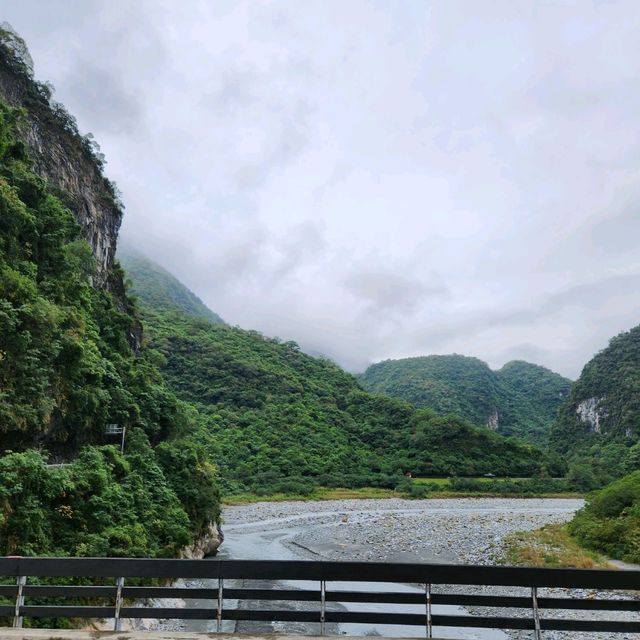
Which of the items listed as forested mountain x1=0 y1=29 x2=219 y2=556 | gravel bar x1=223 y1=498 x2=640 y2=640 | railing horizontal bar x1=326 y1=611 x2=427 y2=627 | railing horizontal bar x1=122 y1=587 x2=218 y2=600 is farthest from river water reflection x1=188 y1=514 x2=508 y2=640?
railing horizontal bar x1=326 y1=611 x2=427 y2=627

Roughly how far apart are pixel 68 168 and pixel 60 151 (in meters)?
1.32

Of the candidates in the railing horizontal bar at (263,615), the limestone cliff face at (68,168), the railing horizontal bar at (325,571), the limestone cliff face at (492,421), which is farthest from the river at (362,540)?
the limestone cliff face at (492,421)

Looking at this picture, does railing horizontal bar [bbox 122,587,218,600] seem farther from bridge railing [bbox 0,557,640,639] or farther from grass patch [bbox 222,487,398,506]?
grass patch [bbox 222,487,398,506]

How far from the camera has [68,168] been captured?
38.1 meters

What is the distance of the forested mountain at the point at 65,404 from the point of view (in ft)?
45.9

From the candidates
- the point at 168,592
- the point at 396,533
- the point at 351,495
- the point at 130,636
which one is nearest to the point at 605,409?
the point at 351,495

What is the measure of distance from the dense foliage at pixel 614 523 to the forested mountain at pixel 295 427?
153 ft

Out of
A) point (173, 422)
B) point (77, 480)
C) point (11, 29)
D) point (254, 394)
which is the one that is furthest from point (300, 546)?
point (254, 394)

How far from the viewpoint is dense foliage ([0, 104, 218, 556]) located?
13.9 metres

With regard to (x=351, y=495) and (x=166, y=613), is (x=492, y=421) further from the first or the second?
(x=166, y=613)

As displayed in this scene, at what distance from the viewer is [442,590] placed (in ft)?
70.6

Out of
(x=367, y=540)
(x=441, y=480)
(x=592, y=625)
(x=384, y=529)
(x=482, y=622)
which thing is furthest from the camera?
(x=441, y=480)

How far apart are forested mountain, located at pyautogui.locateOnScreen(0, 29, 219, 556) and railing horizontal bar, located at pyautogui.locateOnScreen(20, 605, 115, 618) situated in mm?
6859

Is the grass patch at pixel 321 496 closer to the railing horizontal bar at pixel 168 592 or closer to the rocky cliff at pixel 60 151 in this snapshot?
the rocky cliff at pixel 60 151
